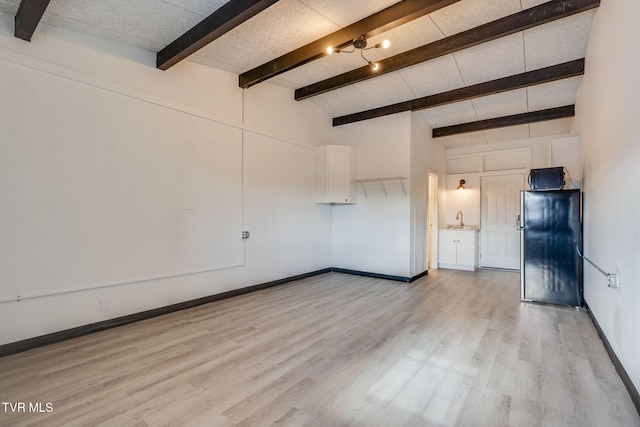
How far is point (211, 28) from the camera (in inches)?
116

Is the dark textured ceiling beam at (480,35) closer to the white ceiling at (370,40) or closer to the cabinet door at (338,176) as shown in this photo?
the white ceiling at (370,40)

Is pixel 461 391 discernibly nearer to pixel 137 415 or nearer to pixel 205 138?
pixel 137 415

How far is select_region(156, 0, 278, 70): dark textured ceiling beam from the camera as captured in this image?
266 cm

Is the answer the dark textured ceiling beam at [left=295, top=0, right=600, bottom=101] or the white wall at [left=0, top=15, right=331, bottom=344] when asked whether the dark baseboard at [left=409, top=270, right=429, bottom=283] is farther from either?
the dark textured ceiling beam at [left=295, top=0, right=600, bottom=101]

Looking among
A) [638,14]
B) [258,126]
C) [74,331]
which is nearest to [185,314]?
[74,331]

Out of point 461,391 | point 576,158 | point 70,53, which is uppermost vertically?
point 70,53

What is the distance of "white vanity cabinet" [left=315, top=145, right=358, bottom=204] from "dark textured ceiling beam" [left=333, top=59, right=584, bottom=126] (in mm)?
834

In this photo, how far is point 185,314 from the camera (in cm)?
364

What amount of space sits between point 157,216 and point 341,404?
9.54 feet

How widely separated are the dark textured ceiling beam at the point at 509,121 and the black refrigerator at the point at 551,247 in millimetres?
2091

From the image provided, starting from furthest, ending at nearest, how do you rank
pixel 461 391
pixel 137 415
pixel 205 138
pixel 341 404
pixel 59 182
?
pixel 205 138 → pixel 59 182 → pixel 461 391 → pixel 341 404 → pixel 137 415

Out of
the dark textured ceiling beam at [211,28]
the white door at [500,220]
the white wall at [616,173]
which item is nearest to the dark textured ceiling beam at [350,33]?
the dark textured ceiling beam at [211,28]

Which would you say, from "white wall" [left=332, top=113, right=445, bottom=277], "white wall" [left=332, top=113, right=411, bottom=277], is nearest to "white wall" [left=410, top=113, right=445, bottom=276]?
"white wall" [left=332, top=113, right=445, bottom=277]

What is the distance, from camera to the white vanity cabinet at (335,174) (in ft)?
19.0
